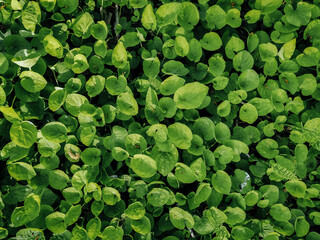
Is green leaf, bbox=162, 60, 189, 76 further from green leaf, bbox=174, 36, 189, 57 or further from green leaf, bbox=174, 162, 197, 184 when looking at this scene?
green leaf, bbox=174, 162, 197, 184

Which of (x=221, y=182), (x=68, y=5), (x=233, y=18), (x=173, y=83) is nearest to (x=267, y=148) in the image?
(x=221, y=182)

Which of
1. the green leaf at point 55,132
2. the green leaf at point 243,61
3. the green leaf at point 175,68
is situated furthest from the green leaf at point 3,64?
the green leaf at point 243,61

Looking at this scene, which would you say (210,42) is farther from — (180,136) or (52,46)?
(52,46)

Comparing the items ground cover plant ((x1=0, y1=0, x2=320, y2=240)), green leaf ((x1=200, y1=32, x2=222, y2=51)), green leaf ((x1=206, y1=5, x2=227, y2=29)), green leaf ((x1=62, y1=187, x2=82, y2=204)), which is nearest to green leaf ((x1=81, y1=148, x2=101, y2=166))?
ground cover plant ((x1=0, y1=0, x2=320, y2=240))

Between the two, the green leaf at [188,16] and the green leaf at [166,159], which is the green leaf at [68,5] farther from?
the green leaf at [166,159]

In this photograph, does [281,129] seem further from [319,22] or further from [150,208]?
[150,208]

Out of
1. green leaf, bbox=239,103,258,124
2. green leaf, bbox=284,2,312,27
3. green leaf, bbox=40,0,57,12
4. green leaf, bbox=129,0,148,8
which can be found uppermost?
green leaf, bbox=284,2,312,27
